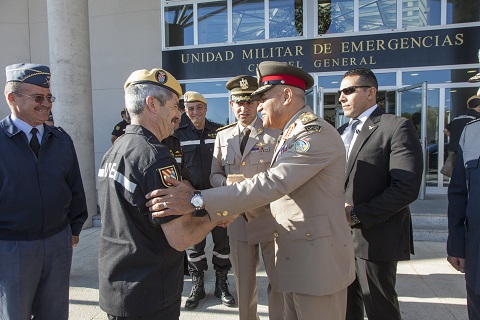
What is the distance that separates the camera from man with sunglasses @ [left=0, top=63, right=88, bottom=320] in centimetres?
203

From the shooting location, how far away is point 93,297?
3580 mm

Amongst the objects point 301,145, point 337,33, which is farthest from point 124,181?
point 337,33

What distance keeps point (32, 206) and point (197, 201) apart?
3.97 ft

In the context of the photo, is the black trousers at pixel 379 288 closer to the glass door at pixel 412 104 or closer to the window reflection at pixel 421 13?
the glass door at pixel 412 104

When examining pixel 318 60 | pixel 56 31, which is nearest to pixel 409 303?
pixel 318 60

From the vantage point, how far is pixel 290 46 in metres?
8.35

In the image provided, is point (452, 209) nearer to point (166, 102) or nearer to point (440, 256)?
point (166, 102)

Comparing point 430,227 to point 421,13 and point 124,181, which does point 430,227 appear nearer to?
point 421,13

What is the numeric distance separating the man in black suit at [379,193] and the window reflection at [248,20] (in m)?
6.68

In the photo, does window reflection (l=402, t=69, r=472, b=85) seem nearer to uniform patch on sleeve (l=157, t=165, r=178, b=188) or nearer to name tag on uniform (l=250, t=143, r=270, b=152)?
name tag on uniform (l=250, t=143, r=270, b=152)

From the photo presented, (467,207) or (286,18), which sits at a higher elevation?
(286,18)

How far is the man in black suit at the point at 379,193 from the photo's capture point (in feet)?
7.25

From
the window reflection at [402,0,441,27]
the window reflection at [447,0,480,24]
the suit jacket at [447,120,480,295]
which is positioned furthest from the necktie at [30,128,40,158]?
the window reflection at [447,0,480,24]

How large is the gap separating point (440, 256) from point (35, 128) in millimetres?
4998
